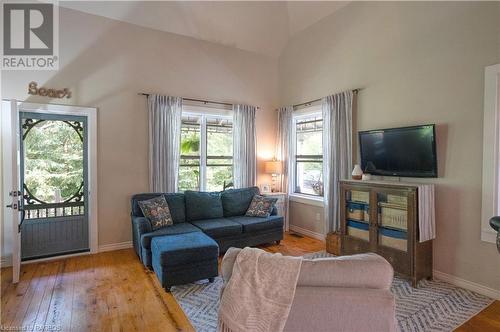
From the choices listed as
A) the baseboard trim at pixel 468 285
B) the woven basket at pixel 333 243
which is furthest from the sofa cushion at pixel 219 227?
the baseboard trim at pixel 468 285

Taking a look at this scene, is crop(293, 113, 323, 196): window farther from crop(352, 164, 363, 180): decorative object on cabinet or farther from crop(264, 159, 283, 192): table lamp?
crop(352, 164, 363, 180): decorative object on cabinet

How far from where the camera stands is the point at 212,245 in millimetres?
3143

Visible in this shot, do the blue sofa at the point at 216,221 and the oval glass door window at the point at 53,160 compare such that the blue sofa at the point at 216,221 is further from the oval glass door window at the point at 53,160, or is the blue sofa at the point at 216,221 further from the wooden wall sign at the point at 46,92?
the wooden wall sign at the point at 46,92

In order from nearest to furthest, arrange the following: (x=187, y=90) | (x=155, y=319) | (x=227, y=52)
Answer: (x=155, y=319), (x=187, y=90), (x=227, y=52)

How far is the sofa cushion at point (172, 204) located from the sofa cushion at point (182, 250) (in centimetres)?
87

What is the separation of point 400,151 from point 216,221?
2.77m

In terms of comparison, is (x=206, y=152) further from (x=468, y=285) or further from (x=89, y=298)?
(x=468, y=285)

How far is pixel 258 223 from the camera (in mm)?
4250

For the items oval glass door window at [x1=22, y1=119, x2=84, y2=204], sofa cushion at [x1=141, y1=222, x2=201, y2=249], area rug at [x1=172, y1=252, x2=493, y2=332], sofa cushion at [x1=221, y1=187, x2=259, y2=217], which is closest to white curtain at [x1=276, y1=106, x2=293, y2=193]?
sofa cushion at [x1=221, y1=187, x2=259, y2=217]

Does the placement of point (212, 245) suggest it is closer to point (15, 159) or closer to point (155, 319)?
point (155, 319)

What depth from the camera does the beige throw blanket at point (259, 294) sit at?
1278mm

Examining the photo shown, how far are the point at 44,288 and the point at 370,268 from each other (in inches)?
135

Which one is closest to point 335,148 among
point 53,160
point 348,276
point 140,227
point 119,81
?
point 140,227

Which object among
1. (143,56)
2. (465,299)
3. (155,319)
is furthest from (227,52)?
(465,299)
